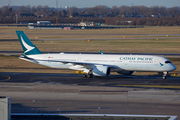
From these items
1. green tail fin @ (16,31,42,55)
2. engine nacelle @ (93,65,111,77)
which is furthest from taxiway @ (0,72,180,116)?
green tail fin @ (16,31,42,55)

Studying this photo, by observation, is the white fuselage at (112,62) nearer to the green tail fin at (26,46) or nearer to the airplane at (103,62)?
the airplane at (103,62)

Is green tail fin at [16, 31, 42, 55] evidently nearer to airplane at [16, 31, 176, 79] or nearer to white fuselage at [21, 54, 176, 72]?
airplane at [16, 31, 176, 79]

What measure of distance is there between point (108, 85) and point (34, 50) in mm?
18164

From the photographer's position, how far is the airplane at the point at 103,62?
47719mm

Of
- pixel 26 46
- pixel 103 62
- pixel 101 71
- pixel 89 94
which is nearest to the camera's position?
pixel 89 94

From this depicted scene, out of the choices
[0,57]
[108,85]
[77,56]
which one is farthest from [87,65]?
[0,57]

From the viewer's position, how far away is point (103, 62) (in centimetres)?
4941

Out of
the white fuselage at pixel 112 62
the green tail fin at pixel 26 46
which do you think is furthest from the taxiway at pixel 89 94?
the green tail fin at pixel 26 46

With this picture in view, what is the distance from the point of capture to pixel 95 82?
4544 centimetres

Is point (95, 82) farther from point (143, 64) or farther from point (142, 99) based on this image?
point (142, 99)

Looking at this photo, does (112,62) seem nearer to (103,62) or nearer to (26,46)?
(103,62)

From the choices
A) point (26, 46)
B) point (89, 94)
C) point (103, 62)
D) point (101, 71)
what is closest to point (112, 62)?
point (103, 62)

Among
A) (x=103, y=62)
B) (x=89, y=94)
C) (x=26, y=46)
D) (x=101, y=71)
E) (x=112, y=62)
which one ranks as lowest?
(x=89, y=94)

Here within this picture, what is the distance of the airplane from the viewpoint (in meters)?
47.7
